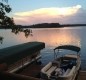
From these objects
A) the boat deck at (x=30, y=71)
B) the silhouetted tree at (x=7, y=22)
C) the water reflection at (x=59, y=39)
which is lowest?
the water reflection at (x=59, y=39)

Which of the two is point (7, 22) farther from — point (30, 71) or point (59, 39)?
point (59, 39)

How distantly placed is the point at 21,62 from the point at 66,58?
5.09 m

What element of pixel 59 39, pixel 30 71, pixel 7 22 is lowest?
pixel 59 39

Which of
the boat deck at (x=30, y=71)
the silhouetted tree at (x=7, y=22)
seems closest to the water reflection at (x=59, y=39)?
the boat deck at (x=30, y=71)

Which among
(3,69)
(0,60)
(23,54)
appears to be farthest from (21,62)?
(3,69)

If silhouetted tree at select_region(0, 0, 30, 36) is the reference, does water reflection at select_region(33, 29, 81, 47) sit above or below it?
below

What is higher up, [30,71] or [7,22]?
[7,22]

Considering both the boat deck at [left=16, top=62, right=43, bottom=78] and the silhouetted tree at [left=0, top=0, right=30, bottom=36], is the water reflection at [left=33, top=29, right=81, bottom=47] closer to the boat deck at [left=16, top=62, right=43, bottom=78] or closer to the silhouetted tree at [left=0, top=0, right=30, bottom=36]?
the boat deck at [left=16, top=62, right=43, bottom=78]

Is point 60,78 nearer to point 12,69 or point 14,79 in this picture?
point 12,69

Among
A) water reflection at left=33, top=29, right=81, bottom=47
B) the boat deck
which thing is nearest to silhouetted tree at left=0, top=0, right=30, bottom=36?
the boat deck

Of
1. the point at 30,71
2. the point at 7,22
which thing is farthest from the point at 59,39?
the point at 7,22

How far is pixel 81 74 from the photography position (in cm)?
1844

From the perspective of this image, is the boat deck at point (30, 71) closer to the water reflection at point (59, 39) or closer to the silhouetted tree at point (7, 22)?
the silhouetted tree at point (7, 22)

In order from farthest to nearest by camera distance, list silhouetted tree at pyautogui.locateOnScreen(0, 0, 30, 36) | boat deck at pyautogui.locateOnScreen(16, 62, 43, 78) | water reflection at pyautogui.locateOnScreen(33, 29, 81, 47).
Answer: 1. water reflection at pyautogui.locateOnScreen(33, 29, 81, 47)
2. boat deck at pyautogui.locateOnScreen(16, 62, 43, 78)
3. silhouetted tree at pyautogui.locateOnScreen(0, 0, 30, 36)
